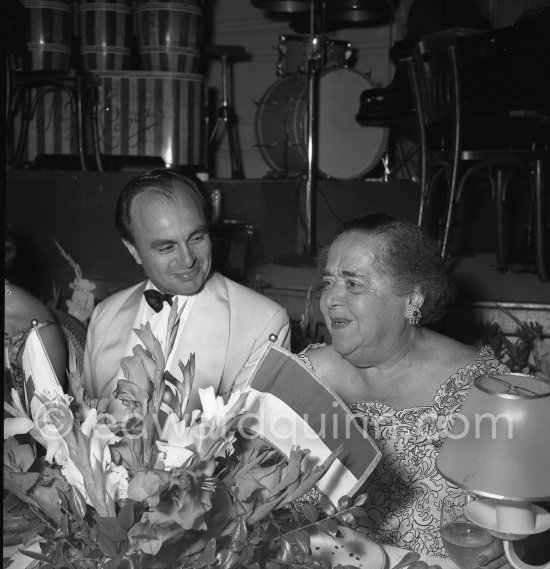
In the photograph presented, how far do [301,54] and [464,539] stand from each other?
5.77 m

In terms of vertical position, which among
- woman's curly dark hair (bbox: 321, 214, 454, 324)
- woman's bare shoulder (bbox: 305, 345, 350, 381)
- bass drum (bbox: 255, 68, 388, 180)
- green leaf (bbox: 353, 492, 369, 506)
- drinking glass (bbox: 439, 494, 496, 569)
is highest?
bass drum (bbox: 255, 68, 388, 180)

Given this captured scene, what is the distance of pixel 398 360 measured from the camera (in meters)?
2.15

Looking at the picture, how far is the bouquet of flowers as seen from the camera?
3.05 ft

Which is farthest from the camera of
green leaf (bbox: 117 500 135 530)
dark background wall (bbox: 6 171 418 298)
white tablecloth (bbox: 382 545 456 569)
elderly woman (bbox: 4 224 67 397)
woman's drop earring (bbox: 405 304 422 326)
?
dark background wall (bbox: 6 171 418 298)

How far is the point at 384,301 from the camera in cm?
207

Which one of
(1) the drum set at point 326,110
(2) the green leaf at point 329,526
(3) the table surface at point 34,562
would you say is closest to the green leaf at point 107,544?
(2) the green leaf at point 329,526

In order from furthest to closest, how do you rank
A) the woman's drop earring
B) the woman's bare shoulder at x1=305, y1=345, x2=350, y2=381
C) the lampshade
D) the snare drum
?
the snare drum, the woman's bare shoulder at x1=305, y1=345, x2=350, y2=381, the woman's drop earring, the lampshade

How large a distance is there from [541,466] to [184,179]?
1.47 metres

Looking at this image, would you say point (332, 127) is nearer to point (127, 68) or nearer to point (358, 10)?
point (358, 10)

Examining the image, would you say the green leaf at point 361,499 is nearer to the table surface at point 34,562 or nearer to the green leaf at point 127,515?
the green leaf at point 127,515

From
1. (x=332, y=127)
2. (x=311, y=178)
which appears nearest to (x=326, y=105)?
(x=332, y=127)

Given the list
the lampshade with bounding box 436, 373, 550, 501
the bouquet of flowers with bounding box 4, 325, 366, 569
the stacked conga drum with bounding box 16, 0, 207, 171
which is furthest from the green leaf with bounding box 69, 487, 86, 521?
the stacked conga drum with bounding box 16, 0, 207, 171

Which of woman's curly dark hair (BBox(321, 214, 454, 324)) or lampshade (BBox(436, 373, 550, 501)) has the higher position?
woman's curly dark hair (BBox(321, 214, 454, 324))

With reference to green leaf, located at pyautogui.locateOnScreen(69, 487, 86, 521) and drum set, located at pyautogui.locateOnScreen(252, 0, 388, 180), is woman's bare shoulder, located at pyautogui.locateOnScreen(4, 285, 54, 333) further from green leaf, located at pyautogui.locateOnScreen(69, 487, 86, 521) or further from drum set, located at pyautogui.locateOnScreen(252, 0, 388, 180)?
drum set, located at pyautogui.locateOnScreen(252, 0, 388, 180)
